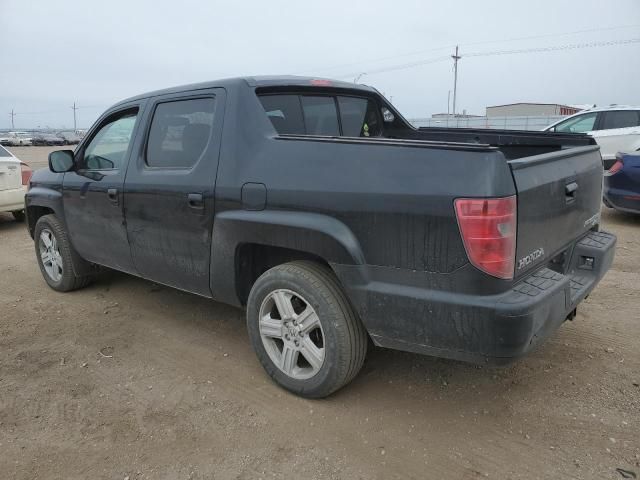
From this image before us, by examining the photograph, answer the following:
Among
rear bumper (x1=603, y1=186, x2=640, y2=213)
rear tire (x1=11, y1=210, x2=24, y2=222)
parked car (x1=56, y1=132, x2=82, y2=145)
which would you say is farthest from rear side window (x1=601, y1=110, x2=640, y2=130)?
parked car (x1=56, y1=132, x2=82, y2=145)

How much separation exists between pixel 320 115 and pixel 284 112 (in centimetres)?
35

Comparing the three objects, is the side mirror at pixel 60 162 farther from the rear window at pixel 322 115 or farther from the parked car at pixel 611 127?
the parked car at pixel 611 127

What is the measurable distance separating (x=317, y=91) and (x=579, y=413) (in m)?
2.60

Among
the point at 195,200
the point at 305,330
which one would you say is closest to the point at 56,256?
the point at 195,200

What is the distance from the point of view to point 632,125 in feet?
29.7

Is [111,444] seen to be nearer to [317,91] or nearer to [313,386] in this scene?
[313,386]

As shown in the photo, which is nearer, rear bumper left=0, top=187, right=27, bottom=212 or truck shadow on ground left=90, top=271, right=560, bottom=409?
truck shadow on ground left=90, top=271, right=560, bottom=409

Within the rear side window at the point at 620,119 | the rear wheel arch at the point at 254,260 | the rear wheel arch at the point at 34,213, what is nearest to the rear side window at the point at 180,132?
the rear wheel arch at the point at 254,260

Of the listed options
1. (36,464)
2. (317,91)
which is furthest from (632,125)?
(36,464)

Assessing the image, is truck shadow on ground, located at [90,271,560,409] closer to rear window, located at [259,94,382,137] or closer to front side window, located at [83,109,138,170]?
front side window, located at [83,109,138,170]

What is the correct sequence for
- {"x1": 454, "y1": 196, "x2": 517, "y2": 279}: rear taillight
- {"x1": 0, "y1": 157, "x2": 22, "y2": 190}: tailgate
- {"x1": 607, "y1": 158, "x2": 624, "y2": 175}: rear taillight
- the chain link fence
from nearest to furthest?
1. {"x1": 454, "y1": 196, "x2": 517, "y2": 279}: rear taillight
2. {"x1": 607, "y1": 158, "x2": 624, "y2": 175}: rear taillight
3. {"x1": 0, "y1": 157, "x2": 22, "y2": 190}: tailgate
4. the chain link fence

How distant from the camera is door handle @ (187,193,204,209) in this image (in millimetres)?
3199

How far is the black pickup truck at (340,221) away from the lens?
2283mm

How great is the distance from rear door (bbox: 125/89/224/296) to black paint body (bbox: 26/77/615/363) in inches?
0.5
